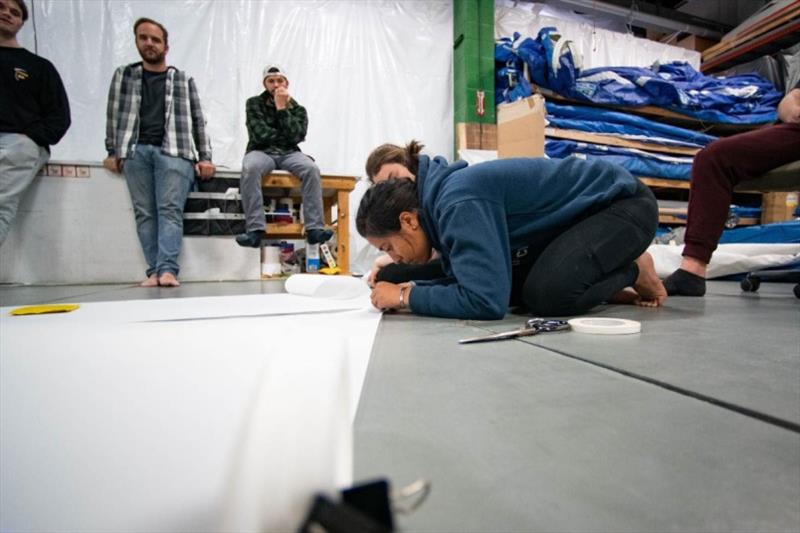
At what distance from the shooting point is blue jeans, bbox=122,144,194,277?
6.74 ft

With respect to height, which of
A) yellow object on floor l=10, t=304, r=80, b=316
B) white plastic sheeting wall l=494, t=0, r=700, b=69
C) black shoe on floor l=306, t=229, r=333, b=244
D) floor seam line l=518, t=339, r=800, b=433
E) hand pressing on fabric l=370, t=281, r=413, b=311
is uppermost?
white plastic sheeting wall l=494, t=0, r=700, b=69

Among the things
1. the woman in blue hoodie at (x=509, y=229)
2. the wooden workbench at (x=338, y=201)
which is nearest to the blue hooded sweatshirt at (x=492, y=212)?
the woman in blue hoodie at (x=509, y=229)

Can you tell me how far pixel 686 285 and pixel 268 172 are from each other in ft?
6.76

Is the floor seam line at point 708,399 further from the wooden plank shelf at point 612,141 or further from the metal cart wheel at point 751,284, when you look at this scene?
the wooden plank shelf at point 612,141

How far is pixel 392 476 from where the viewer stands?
258 millimetres

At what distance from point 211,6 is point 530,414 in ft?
11.2

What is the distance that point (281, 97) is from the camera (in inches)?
93.2

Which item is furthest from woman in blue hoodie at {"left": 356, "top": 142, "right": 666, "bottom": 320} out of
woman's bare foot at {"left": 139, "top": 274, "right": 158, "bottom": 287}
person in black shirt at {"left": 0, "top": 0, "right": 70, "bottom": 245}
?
person in black shirt at {"left": 0, "top": 0, "right": 70, "bottom": 245}

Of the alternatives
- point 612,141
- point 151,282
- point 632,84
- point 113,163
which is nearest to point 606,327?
point 151,282

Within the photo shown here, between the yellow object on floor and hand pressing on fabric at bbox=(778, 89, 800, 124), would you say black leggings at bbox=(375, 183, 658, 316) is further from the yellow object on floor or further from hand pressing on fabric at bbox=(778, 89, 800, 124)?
the yellow object on floor

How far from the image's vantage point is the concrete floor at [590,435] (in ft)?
0.73

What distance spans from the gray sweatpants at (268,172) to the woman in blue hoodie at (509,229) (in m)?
1.39

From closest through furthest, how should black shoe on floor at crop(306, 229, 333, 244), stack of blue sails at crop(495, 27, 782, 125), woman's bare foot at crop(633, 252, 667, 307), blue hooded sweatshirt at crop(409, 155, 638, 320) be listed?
blue hooded sweatshirt at crop(409, 155, 638, 320) < woman's bare foot at crop(633, 252, 667, 307) < black shoe on floor at crop(306, 229, 333, 244) < stack of blue sails at crop(495, 27, 782, 125)

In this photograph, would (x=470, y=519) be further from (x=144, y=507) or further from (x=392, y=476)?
(x=144, y=507)
